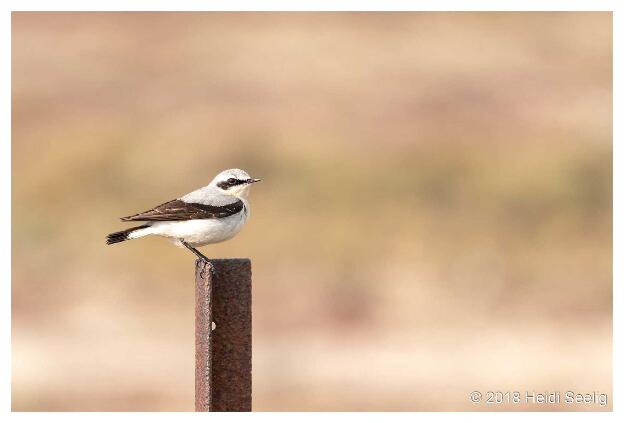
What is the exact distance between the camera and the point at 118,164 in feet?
102

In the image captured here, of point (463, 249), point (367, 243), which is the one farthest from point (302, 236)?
point (463, 249)

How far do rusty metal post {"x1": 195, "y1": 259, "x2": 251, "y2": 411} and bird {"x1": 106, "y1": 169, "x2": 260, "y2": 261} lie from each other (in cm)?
230

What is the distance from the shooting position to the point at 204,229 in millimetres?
11016

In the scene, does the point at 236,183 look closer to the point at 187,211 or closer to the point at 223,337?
the point at 187,211

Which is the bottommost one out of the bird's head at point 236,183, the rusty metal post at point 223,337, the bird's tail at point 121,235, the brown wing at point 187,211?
the rusty metal post at point 223,337

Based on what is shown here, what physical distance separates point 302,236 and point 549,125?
8865mm

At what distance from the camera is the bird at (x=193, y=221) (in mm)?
11047

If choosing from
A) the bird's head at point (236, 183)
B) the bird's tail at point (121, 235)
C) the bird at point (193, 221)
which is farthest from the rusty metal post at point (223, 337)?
the bird's head at point (236, 183)

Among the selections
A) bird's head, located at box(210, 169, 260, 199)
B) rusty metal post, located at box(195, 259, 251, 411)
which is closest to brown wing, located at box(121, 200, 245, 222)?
bird's head, located at box(210, 169, 260, 199)

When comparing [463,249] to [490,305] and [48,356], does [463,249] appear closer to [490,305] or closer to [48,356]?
[490,305]

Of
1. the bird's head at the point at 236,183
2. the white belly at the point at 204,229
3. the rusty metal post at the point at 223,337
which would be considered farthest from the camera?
the bird's head at the point at 236,183

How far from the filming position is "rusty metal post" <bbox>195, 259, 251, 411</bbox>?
8.48 m

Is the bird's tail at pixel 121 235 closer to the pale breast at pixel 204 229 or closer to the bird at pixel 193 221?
the bird at pixel 193 221

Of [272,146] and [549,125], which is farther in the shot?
[549,125]
